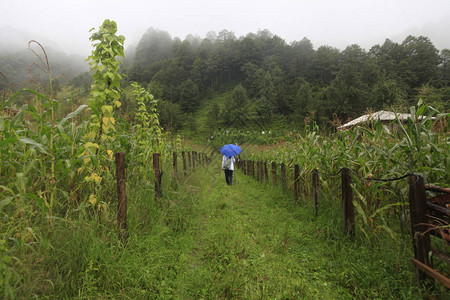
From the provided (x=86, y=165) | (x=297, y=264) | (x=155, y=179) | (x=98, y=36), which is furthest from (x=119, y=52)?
(x=297, y=264)

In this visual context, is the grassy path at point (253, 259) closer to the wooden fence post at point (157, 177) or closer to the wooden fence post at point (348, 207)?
the wooden fence post at point (348, 207)

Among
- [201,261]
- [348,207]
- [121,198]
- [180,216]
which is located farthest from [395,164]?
[121,198]

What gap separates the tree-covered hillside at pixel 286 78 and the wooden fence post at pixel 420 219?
67.3 feet

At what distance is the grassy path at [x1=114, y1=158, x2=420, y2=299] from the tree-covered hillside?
1892 cm

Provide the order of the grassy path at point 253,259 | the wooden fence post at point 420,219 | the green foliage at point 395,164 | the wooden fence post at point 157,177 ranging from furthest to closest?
the wooden fence post at point 157,177, the green foliage at point 395,164, the grassy path at point 253,259, the wooden fence post at point 420,219

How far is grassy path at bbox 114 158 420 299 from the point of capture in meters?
2.02

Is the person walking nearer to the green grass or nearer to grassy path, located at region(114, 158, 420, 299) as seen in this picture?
grassy path, located at region(114, 158, 420, 299)

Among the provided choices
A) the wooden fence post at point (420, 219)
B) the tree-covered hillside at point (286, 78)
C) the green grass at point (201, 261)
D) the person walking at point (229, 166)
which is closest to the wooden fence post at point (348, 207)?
the green grass at point (201, 261)

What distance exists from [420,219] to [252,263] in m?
1.73

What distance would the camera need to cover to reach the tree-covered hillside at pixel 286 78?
39.7 m

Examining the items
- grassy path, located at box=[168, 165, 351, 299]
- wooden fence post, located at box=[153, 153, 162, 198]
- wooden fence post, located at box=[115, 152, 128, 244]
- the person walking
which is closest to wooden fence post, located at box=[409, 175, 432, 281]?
grassy path, located at box=[168, 165, 351, 299]

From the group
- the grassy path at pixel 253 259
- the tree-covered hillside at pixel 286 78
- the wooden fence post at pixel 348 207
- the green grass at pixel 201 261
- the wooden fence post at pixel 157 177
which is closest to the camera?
the green grass at pixel 201 261

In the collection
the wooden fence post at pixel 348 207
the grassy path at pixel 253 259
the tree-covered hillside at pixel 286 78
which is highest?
the tree-covered hillside at pixel 286 78

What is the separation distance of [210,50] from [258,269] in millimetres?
99227
